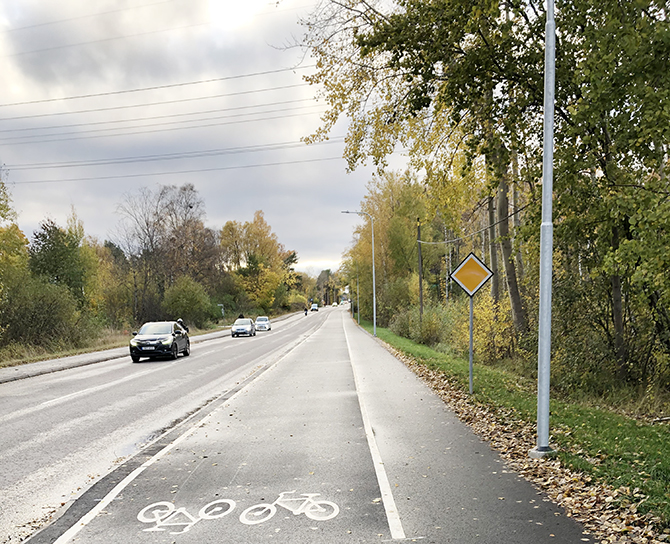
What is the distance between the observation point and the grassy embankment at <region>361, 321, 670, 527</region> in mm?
5480

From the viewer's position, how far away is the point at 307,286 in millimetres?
156000

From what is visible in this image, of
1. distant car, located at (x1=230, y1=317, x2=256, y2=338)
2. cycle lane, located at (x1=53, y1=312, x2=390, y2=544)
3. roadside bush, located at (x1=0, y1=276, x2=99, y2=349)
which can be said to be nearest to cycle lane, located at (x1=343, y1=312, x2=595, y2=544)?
cycle lane, located at (x1=53, y1=312, x2=390, y2=544)

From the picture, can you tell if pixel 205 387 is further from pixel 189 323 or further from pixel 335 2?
pixel 189 323

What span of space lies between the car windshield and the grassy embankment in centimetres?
1542

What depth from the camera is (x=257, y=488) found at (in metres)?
5.86

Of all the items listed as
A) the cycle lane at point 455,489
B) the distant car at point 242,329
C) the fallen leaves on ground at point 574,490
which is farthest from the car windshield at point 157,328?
the distant car at point 242,329

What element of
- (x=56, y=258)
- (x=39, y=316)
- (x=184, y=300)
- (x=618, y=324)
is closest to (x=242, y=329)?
(x=184, y=300)

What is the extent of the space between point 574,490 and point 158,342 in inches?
763

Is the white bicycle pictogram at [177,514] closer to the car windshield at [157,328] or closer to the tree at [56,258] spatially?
the car windshield at [157,328]

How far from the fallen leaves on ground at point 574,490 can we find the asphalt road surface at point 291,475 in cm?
20

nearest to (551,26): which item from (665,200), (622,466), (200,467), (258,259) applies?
(665,200)

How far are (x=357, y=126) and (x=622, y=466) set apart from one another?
1053 cm

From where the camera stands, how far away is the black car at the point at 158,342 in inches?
866

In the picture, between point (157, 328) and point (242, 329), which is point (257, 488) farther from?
point (242, 329)
